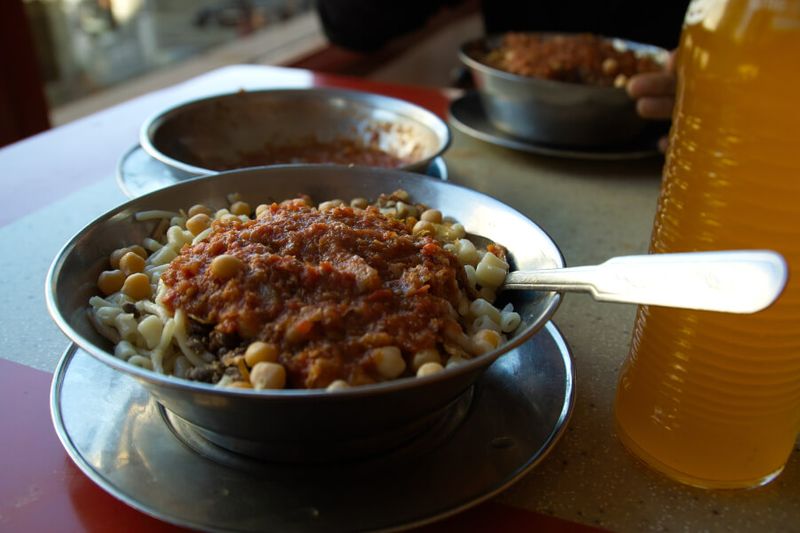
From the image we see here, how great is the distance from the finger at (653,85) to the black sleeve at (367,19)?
195 cm

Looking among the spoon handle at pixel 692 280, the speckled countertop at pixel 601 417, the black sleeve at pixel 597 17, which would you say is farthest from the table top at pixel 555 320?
the black sleeve at pixel 597 17

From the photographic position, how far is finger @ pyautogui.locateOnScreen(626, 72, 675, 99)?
1939mm

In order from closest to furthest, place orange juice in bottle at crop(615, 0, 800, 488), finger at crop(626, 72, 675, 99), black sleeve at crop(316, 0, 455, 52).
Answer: orange juice in bottle at crop(615, 0, 800, 488) → finger at crop(626, 72, 675, 99) → black sleeve at crop(316, 0, 455, 52)

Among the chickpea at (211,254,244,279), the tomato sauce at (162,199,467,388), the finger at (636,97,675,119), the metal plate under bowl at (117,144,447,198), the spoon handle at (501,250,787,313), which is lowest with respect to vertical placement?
the metal plate under bowl at (117,144,447,198)

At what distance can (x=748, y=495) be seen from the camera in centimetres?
97

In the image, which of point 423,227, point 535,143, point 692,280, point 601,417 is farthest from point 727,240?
point 535,143

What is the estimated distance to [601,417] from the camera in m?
1.11

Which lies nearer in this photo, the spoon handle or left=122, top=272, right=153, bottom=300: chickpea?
the spoon handle

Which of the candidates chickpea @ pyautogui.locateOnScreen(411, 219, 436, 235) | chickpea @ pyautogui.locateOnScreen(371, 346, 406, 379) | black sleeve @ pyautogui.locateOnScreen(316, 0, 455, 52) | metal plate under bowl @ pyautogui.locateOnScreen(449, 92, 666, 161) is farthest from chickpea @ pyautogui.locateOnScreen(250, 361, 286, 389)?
black sleeve @ pyautogui.locateOnScreen(316, 0, 455, 52)

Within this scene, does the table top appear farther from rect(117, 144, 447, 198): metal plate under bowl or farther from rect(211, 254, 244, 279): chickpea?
rect(211, 254, 244, 279): chickpea

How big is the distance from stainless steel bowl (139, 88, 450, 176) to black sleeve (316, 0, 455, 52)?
166 centimetres

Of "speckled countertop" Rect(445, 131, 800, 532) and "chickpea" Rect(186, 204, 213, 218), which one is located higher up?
"chickpea" Rect(186, 204, 213, 218)

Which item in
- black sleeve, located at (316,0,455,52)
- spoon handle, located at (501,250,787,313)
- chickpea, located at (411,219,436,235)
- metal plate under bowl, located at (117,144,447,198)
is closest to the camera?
spoon handle, located at (501,250,787,313)

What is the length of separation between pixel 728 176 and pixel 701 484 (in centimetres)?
41
